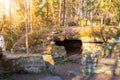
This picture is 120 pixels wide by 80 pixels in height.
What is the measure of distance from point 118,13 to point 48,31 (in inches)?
403

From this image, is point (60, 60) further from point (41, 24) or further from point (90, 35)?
point (41, 24)

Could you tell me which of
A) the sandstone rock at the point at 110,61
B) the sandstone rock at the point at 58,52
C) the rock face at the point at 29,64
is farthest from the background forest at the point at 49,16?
the sandstone rock at the point at 110,61

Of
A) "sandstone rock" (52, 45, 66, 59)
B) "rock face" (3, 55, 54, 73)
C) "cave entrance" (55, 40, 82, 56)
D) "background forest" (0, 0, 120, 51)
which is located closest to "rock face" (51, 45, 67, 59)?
"sandstone rock" (52, 45, 66, 59)

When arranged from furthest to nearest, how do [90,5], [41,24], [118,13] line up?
[90,5], [41,24], [118,13]

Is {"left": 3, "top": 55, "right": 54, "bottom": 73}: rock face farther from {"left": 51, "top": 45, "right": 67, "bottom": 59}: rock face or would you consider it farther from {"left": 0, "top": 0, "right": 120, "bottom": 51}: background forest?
{"left": 0, "top": 0, "right": 120, "bottom": 51}: background forest

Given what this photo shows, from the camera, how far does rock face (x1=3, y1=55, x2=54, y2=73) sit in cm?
1052

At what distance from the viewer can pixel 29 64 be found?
10719 millimetres

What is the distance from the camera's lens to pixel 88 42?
16656 millimetres

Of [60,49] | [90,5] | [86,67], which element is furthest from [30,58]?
[90,5]

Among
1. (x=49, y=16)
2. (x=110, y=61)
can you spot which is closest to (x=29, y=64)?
(x=110, y=61)

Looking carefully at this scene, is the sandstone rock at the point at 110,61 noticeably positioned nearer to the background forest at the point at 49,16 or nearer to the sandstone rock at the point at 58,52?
the sandstone rock at the point at 58,52

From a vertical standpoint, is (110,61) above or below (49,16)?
below

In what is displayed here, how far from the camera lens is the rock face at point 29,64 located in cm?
1052

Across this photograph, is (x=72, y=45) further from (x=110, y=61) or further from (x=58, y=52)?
(x=110, y=61)
